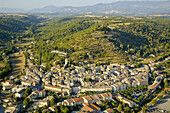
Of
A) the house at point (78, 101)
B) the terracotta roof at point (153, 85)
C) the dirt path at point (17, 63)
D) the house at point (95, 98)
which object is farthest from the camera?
the dirt path at point (17, 63)

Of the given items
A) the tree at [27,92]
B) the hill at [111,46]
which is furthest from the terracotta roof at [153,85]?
the tree at [27,92]

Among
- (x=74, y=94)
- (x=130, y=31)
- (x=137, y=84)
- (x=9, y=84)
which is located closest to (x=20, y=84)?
(x=9, y=84)

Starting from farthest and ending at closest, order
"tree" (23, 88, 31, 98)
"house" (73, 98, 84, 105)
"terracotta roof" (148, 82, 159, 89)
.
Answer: "terracotta roof" (148, 82, 159, 89) → "tree" (23, 88, 31, 98) → "house" (73, 98, 84, 105)

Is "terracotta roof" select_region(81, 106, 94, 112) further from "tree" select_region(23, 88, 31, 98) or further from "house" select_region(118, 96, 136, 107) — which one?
"tree" select_region(23, 88, 31, 98)

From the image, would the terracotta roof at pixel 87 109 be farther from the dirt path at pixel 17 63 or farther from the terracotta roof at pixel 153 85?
the dirt path at pixel 17 63

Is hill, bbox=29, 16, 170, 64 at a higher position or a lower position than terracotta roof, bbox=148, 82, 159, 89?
higher

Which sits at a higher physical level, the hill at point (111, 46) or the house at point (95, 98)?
the hill at point (111, 46)

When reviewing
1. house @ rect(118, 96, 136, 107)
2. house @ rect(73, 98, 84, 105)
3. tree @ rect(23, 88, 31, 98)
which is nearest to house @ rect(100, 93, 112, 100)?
house @ rect(118, 96, 136, 107)

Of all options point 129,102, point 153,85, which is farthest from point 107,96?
point 153,85

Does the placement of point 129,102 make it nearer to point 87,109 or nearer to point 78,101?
point 87,109
